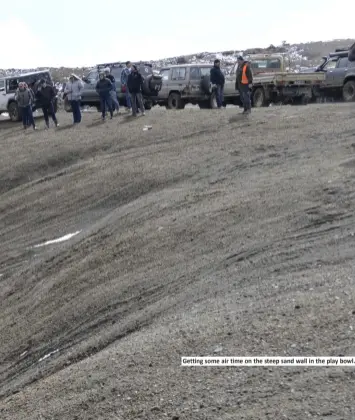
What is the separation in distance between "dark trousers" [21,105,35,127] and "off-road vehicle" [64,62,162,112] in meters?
3.73

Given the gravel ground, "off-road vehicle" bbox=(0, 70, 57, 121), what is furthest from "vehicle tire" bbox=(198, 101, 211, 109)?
the gravel ground

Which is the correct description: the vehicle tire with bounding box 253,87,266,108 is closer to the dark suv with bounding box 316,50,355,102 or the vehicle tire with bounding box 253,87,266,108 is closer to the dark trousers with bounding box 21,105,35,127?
the dark suv with bounding box 316,50,355,102

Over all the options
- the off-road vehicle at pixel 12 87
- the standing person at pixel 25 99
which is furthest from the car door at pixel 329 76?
the off-road vehicle at pixel 12 87

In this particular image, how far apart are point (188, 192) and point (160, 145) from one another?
5.93 meters

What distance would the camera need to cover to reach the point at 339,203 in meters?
11.9

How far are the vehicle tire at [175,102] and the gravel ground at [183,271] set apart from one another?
323 inches

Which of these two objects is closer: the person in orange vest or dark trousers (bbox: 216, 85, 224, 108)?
the person in orange vest

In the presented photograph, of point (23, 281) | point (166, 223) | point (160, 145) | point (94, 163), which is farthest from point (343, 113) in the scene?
point (23, 281)

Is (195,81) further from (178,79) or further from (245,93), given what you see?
(245,93)

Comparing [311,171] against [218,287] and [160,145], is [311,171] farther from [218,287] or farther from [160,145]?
[160,145]

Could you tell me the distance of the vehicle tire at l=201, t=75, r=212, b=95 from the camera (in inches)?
1184

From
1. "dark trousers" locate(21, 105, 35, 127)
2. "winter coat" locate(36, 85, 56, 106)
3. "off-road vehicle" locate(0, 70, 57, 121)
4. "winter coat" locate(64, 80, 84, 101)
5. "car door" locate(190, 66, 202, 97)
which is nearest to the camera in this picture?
"winter coat" locate(64, 80, 84, 101)

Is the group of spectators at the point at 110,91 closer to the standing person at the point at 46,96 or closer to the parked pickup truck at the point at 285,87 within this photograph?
the standing person at the point at 46,96

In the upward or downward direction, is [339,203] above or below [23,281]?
above
